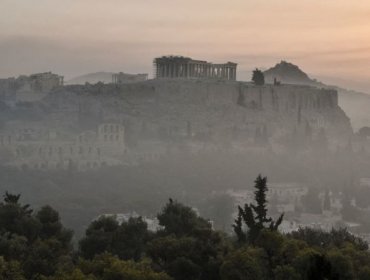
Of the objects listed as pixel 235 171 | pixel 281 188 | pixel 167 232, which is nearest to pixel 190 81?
pixel 235 171

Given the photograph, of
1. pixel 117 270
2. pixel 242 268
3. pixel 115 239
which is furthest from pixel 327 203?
pixel 117 270

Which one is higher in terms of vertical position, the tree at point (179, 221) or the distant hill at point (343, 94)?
the distant hill at point (343, 94)

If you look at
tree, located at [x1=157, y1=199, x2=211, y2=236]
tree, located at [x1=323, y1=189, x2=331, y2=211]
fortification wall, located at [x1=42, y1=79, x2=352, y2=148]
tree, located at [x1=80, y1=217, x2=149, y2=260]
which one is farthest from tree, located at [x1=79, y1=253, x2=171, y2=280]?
fortification wall, located at [x1=42, y1=79, x2=352, y2=148]

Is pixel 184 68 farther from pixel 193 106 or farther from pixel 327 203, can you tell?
pixel 327 203

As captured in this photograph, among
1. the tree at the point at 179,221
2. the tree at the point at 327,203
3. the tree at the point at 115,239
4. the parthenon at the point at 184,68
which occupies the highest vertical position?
the parthenon at the point at 184,68

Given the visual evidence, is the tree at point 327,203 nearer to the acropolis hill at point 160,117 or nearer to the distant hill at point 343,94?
the acropolis hill at point 160,117

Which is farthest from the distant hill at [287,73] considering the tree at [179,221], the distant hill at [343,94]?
the tree at [179,221]

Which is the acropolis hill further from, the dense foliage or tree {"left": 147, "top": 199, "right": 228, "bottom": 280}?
tree {"left": 147, "top": 199, "right": 228, "bottom": 280}
